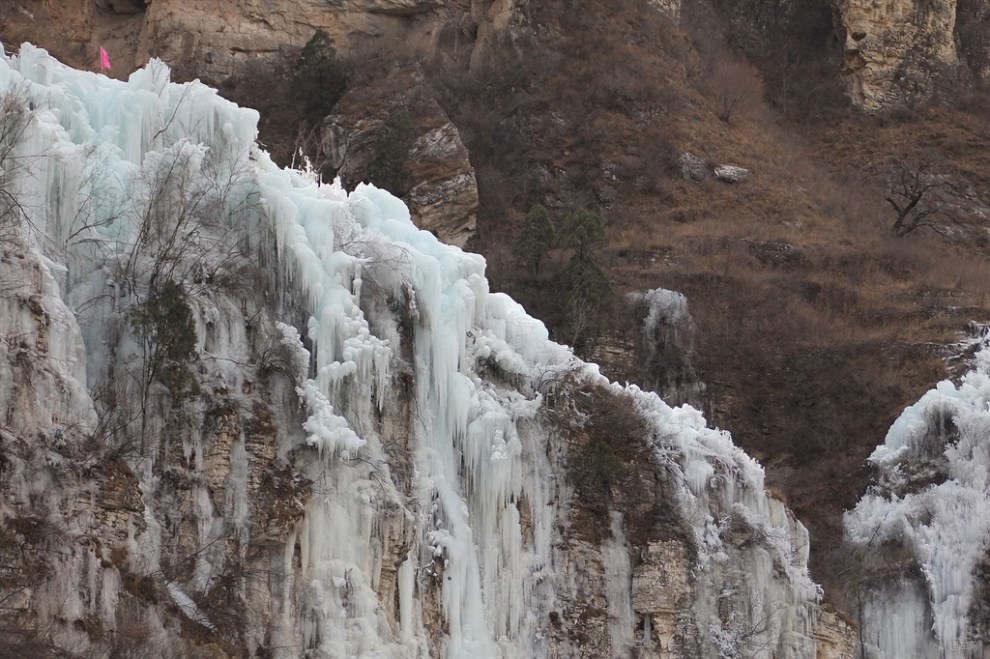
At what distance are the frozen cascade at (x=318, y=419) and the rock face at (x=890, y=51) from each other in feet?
112

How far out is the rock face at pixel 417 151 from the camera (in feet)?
157

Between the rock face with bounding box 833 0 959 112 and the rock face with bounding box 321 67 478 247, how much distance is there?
58.5 ft

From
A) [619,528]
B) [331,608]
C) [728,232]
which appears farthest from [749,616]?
[728,232]

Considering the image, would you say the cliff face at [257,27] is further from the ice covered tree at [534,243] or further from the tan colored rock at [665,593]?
the tan colored rock at [665,593]

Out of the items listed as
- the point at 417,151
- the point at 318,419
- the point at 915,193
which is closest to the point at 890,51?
the point at 915,193

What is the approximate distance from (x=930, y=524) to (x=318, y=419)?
46.3 ft

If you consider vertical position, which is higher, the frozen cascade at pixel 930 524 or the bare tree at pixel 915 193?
the bare tree at pixel 915 193

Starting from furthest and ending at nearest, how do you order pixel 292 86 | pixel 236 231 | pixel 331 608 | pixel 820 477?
pixel 292 86 < pixel 820 477 < pixel 236 231 < pixel 331 608

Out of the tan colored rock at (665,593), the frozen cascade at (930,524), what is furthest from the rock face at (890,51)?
the tan colored rock at (665,593)

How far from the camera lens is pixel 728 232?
49594 mm

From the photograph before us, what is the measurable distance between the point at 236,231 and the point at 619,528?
7.92 meters

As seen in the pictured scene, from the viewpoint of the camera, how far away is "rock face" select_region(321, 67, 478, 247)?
47781 millimetres

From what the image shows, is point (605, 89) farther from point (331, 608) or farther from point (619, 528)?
point (331, 608)

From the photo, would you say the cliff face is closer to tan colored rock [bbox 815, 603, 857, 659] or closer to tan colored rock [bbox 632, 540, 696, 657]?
tan colored rock [bbox 632, 540, 696, 657]
